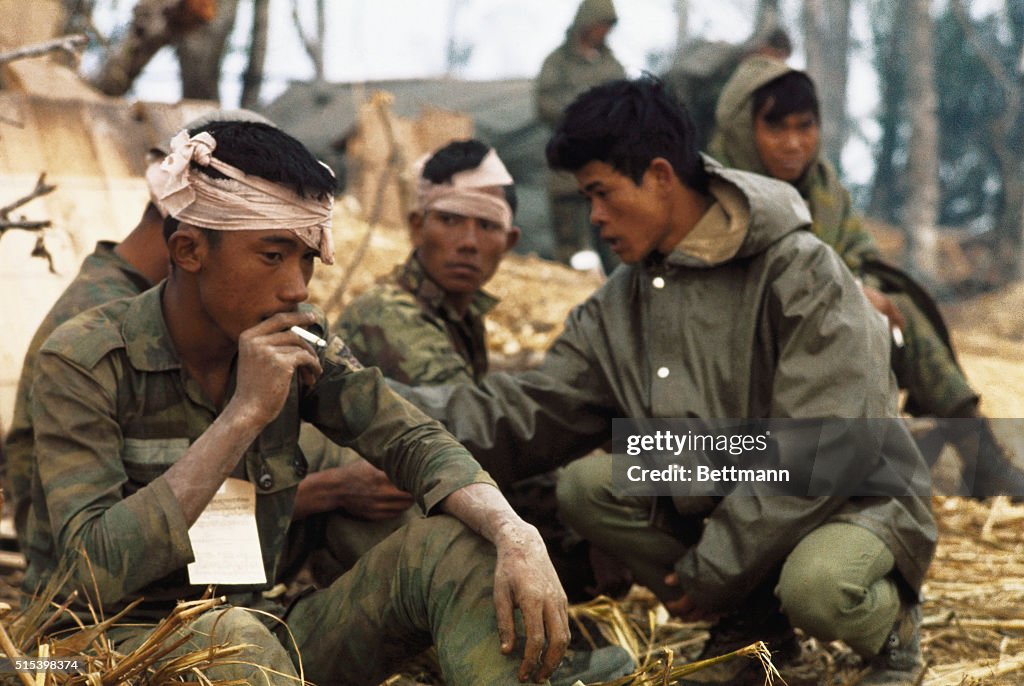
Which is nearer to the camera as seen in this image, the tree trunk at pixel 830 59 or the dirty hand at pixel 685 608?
the dirty hand at pixel 685 608

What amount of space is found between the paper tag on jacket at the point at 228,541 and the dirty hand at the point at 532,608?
74 centimetres

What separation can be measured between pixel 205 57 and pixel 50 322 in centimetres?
757

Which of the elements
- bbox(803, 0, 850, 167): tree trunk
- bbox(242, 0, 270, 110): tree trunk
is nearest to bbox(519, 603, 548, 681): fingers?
bbox(242, 0, 270, 110): tree trunk

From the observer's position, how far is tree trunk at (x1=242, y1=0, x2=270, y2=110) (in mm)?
12836

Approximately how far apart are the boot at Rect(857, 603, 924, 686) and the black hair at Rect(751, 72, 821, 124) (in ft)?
9.14

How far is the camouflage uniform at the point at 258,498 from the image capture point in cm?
275

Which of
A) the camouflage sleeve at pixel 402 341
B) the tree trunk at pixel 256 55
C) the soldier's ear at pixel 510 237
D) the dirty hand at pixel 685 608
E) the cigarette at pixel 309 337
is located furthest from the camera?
the tree trunk at pixel 256 55

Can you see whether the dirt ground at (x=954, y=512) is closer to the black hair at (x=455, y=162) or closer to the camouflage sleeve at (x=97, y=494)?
the camouflage sleeve at (x=97, y=494)

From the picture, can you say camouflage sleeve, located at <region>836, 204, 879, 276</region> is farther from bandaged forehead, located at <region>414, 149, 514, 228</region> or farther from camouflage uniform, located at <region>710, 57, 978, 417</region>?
bandaged forehead, located at <region>414, 149, 514, 228</region>

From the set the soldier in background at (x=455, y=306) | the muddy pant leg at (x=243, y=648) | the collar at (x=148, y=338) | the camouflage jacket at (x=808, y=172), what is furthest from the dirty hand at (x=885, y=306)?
the muddy pant leg at (x=243, y=648)

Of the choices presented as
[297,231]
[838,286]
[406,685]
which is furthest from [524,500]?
[297,231]

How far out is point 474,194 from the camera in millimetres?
5129

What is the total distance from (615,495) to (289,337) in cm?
157

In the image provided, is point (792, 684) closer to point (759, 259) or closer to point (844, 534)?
point (844, 534)
